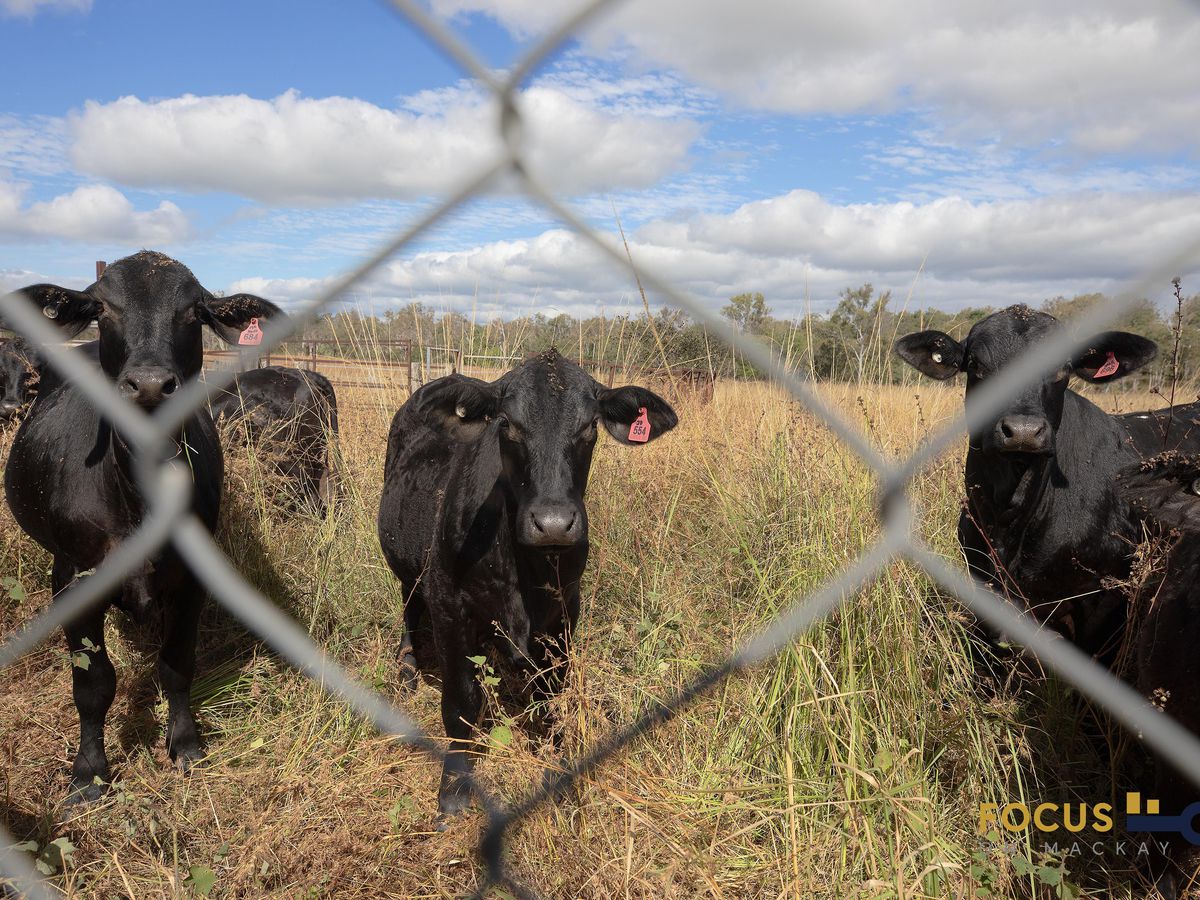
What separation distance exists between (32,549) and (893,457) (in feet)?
15.7

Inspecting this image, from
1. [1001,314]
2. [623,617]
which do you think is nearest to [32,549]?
[623,617]

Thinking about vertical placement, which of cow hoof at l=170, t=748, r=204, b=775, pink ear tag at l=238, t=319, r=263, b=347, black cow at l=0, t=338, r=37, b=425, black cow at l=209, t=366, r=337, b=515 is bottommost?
cow hoof at l=170, t=748, r=204, b=775

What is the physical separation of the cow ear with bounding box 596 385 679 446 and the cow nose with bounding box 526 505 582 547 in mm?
557

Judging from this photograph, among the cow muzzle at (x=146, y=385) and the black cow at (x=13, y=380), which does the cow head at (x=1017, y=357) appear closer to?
the cow muzzle at (x=146, y=385)

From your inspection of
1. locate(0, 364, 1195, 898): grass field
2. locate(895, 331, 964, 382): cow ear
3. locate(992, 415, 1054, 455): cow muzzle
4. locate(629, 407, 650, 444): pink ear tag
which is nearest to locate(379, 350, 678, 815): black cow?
locate(629, 407, 650, 444): pink ear tag

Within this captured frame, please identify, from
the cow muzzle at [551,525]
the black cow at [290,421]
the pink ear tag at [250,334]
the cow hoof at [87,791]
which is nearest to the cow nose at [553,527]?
the cow muzzle at [551,525]

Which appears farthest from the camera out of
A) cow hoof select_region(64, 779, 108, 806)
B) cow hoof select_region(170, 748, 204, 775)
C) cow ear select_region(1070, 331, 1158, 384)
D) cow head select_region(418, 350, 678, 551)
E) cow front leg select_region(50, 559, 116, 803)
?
cow ear select_region(1070, 331, 1158, 384)

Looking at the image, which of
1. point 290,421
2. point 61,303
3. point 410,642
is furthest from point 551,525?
point 290,421

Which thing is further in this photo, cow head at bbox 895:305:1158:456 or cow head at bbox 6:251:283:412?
cow head at bbox 895:305:1158:456

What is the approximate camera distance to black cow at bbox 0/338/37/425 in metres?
6.17

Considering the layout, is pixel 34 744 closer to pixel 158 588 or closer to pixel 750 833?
pixel 158 588

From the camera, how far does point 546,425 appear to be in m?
3.05

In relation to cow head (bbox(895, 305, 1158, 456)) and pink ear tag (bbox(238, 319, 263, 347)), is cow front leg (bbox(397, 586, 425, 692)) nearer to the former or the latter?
pink ear tag (bbox(238, 319, 263, 347))

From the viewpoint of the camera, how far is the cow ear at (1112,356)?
3.57 meters
